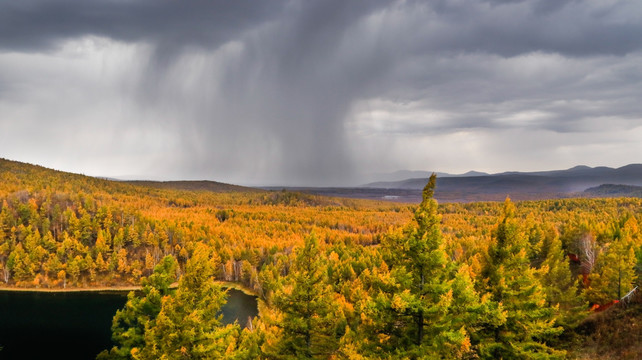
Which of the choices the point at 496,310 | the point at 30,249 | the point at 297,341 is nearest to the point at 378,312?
the point at 496,310

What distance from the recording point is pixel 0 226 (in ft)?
479

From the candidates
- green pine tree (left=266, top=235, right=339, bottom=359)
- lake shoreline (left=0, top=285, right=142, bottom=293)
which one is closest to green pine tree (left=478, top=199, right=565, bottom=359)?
green pine tree (left=266, top=235, right=339, bottom=359)

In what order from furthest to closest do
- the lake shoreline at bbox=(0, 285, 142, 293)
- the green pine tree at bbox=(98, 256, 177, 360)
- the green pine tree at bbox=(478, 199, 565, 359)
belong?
the lake shoreline at bbox=(0, 285, 142, 293)
the green pine tree at bbox=(98, 256, 177, 360)
the green pine tree at bbox=(478, 199, 565, 359)

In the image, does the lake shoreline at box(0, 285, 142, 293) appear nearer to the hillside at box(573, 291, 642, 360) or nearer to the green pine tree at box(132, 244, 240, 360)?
the green pine tree at box(132, 244, 240, 360)

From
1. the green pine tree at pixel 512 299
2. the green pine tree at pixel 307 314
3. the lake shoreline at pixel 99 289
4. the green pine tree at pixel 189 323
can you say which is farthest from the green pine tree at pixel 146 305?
the lake shoreline at pixel 99 289

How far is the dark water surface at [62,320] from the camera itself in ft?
231

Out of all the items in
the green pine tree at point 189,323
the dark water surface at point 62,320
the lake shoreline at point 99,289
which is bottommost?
the lake shoreline at point 99,289

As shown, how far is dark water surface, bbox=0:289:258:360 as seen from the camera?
70.4 m

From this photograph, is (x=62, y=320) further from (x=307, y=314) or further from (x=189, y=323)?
(x=307, y=314)

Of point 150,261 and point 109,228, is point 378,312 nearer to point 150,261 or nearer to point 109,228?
point 150,261

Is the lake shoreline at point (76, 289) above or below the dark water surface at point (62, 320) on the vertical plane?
below

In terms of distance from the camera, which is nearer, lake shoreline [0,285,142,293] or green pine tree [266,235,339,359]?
green pine tree [266,235,339,359]

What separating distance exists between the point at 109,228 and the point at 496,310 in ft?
596

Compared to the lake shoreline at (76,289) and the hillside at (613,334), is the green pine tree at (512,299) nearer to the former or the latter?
the hillside at (613,334)
